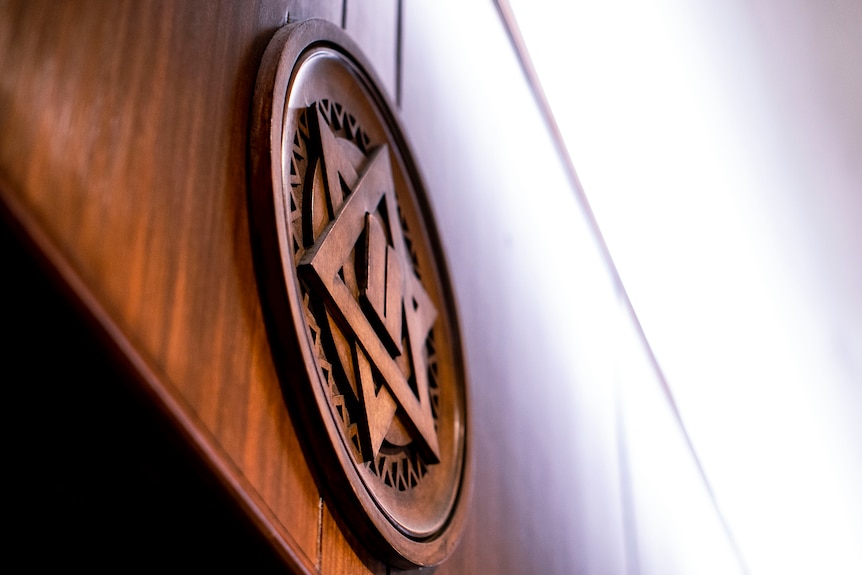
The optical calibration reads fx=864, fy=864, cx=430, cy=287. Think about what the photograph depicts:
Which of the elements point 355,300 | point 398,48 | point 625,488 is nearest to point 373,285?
point 355,300

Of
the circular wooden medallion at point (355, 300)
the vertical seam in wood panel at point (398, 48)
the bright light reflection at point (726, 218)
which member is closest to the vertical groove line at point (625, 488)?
the bright light reflection at point (726, 218)

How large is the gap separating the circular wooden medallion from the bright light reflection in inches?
39.3

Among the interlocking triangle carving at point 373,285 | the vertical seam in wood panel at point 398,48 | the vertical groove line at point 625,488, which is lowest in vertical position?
the vertical groove line at point 625,488

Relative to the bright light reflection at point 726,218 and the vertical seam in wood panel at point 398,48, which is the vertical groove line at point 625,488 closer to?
the bright light reflection at point 726,218

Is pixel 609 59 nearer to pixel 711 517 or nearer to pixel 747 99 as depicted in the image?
pixel 747 99

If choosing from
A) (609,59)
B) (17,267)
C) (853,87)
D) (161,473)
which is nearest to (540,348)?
(609,59)

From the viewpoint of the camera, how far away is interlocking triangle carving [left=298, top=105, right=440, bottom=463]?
3.55 ft

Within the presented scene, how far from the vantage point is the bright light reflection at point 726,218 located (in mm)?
2158

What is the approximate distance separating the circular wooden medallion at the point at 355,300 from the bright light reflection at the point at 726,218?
998mm

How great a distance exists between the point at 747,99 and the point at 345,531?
168 centimetres

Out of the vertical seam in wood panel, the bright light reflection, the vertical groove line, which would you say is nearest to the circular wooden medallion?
the vertical seam in wood panel

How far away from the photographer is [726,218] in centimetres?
252

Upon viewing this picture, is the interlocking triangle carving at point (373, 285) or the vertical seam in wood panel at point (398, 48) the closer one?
the interlocking triangle carving at point (373, 285)

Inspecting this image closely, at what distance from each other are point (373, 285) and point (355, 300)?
59mm
